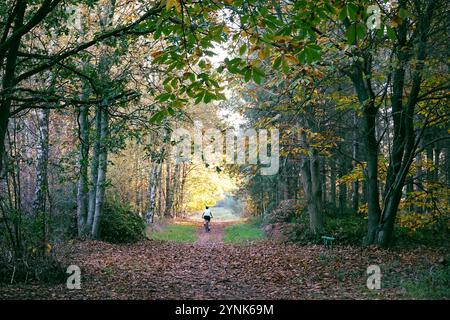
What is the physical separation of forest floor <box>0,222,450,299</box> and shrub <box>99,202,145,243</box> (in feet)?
9.87

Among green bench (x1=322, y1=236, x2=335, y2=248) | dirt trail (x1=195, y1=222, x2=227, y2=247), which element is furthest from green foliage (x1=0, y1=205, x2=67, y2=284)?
dirt trail (x1=195, y1=222, x2=227, y2=247)

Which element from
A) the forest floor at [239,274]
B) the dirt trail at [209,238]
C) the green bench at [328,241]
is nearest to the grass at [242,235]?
the dirt trail at [209,238]

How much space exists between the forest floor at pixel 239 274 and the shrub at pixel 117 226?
3.01 m

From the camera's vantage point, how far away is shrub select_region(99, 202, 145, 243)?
18.2m

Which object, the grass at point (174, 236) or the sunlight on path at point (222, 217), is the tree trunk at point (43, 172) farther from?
the sunlight on path at point (222, 217)

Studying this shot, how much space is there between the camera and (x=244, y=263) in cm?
1225

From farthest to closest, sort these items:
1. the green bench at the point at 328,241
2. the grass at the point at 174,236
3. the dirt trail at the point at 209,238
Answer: the grass at the point at 174,236, the dirt trail at the point at 209,238, the green bench at the point at 328,241

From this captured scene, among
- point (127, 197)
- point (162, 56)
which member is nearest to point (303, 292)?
point (162, 56)

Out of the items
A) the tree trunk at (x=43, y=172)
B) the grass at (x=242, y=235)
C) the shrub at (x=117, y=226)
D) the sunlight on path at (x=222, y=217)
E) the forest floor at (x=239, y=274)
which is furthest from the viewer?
the sunlight on path at (x=222, y=217)


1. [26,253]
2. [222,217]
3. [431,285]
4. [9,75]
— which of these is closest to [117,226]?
[26,253]

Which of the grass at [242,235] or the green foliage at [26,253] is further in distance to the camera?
the grass at [242,235]

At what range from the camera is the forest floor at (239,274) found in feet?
25.8

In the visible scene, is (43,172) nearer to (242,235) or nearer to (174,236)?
(174,236)

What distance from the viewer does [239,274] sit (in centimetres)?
1045
